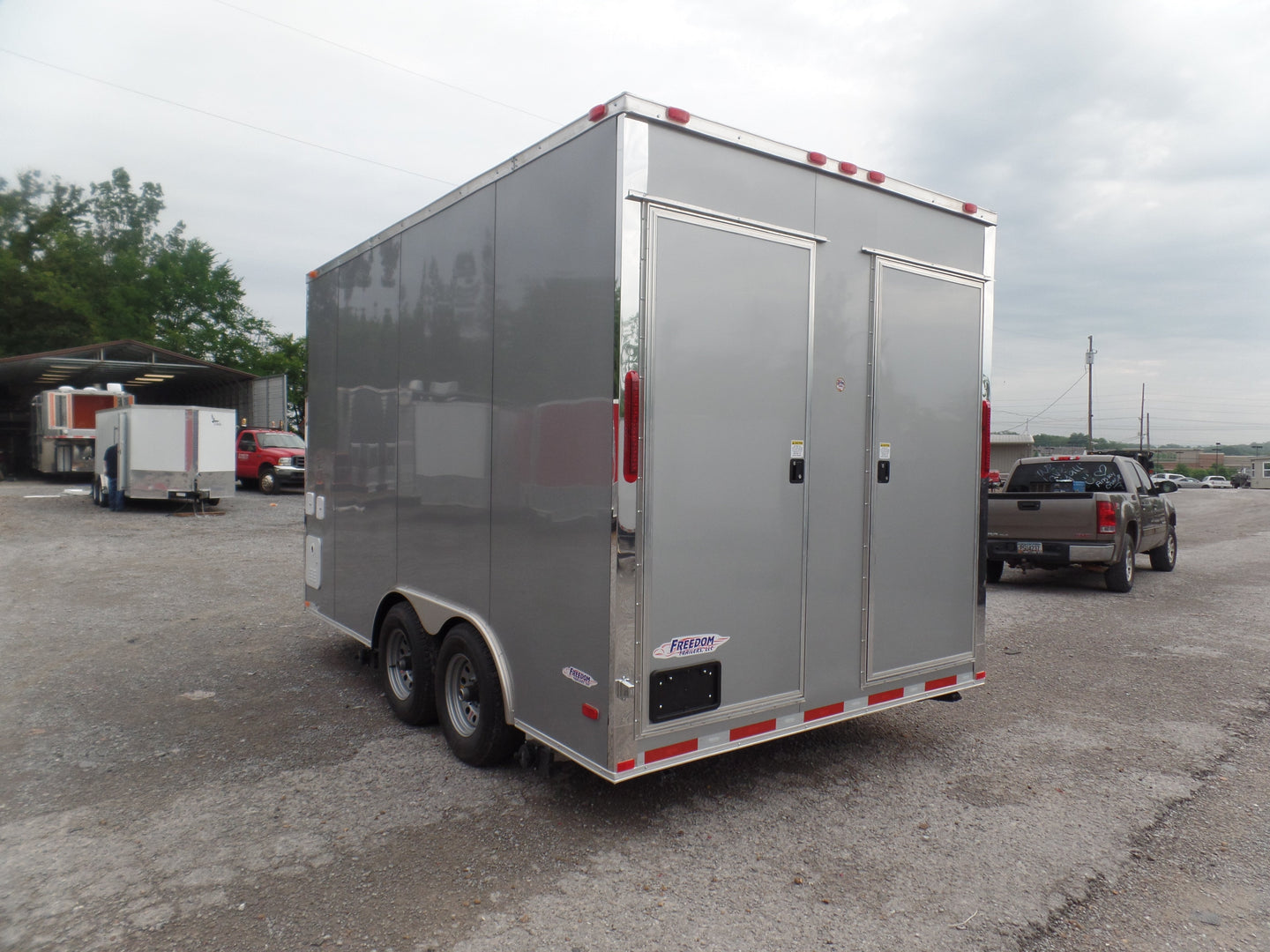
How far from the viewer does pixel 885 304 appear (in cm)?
425

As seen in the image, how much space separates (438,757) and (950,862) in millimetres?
2675

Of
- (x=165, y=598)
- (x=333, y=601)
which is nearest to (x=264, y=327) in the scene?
(x=165, y=598)

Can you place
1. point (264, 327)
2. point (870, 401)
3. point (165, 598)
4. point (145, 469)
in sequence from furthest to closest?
point (264, 327) → point (145, 469) → point (165, 598) → point (870, 401)

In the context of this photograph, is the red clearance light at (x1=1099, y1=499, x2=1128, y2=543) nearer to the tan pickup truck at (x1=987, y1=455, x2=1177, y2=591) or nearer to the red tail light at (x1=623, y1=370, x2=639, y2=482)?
the tan pickup truck at (x1=987, y1=455, x2=1177, y2=591)

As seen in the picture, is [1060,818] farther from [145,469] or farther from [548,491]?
[145,469]

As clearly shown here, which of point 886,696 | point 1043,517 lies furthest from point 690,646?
point 1043,517

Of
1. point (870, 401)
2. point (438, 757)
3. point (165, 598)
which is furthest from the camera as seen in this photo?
point (165, 598)

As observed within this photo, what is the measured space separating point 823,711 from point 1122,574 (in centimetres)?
819

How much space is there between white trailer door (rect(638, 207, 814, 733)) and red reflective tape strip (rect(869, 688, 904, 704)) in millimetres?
586

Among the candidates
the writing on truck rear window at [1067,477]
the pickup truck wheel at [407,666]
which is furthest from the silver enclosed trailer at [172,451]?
the writing on truck rear window at [1067,477]

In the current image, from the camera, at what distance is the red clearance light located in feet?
32.8

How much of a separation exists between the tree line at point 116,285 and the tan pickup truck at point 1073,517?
47.7 meters

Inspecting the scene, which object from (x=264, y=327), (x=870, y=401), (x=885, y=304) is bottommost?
(x=870, y=401)

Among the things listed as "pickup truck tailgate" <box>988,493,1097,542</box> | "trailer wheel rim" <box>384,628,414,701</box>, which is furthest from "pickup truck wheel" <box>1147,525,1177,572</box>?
"trailer wheel rim" <box>384,628,414,701</box>
